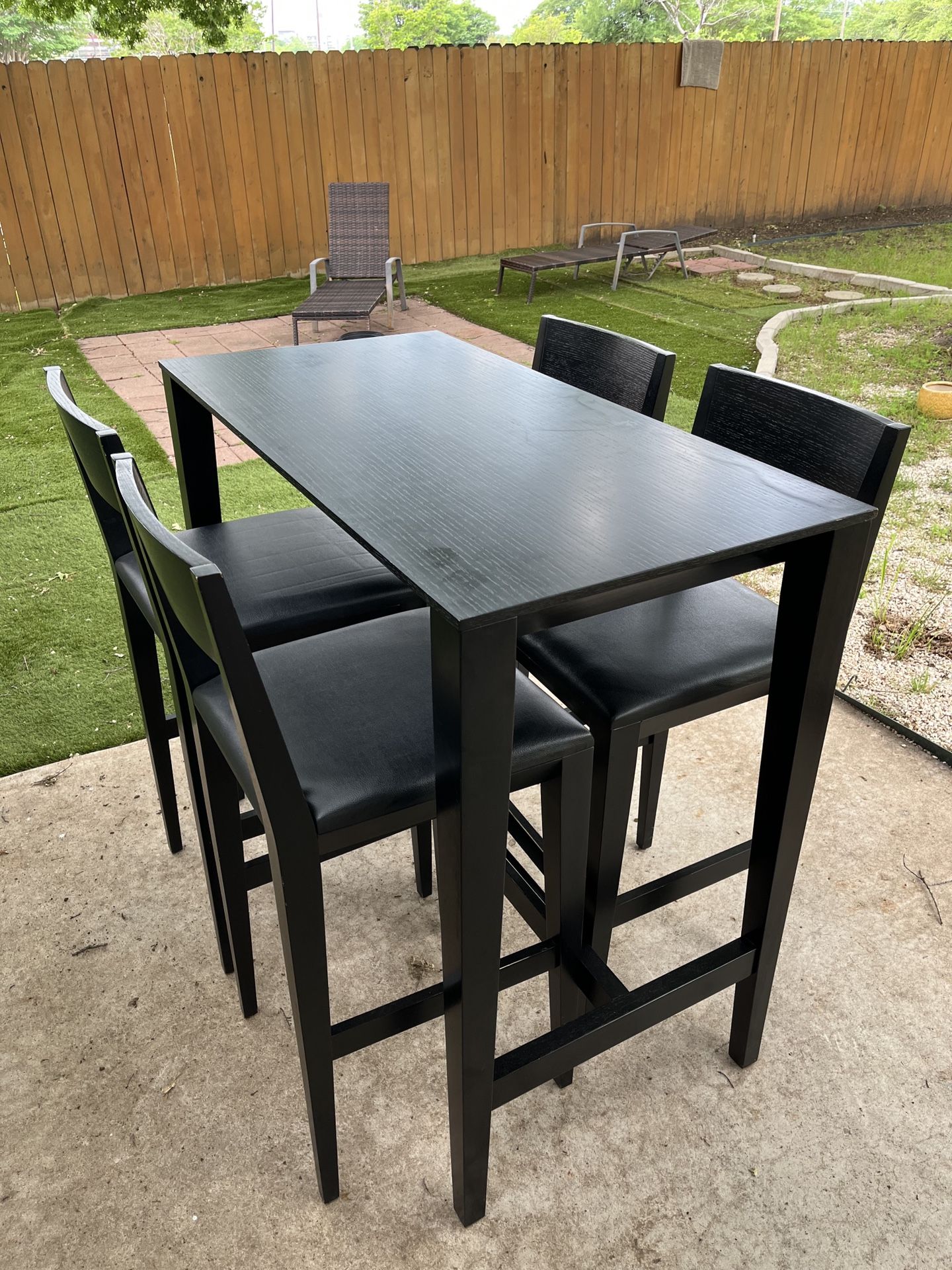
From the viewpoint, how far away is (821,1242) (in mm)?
1364

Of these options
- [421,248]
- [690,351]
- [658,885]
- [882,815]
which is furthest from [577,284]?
[658,885]

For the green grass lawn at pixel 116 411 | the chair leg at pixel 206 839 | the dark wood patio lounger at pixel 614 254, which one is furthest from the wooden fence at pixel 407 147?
the chair leg at pixel 206 839

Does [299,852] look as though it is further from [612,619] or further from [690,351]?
[690,351]

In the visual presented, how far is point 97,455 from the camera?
146cm

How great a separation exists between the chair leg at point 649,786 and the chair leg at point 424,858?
489mm

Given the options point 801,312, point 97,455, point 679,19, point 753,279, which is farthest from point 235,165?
point 679,19

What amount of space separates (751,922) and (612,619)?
1.83ft

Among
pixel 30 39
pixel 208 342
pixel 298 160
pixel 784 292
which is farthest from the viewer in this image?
pixel 30 39

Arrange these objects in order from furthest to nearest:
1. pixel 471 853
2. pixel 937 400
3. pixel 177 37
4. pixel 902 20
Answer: pixel 177 37 → pixel 902 20 → pixel 937 400 → pixel 471 853

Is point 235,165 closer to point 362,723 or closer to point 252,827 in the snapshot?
point 252,827

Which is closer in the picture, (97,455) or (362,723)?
(362,723)

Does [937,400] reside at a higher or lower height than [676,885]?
lower

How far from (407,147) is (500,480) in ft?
28.5

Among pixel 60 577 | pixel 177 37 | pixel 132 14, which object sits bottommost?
pixel 60 577
